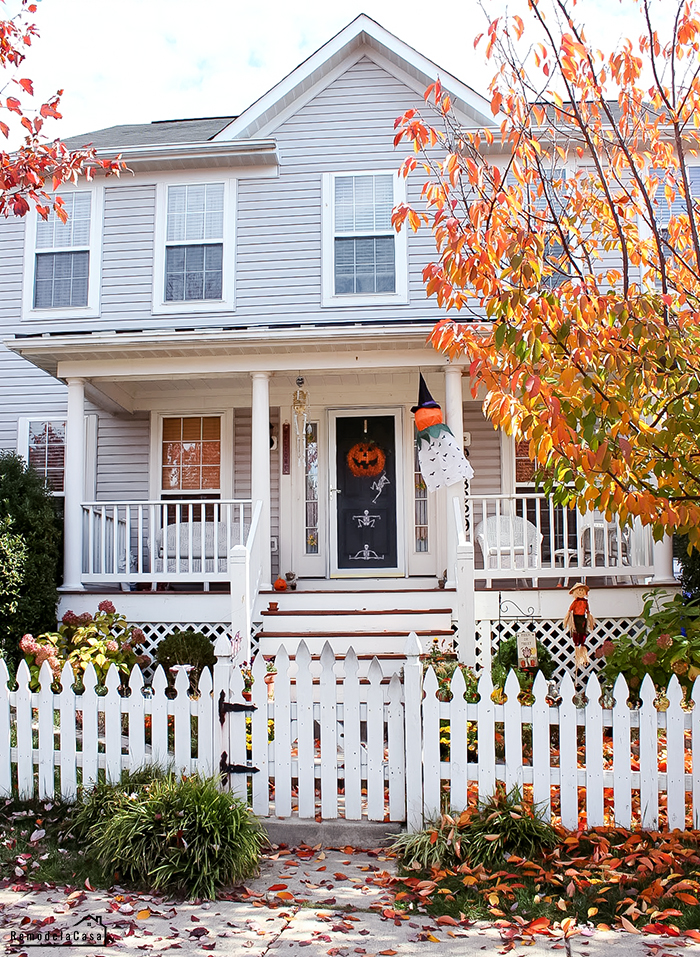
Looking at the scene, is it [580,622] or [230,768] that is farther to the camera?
[580,622]

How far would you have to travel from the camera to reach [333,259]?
11273mm

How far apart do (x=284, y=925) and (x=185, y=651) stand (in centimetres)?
464

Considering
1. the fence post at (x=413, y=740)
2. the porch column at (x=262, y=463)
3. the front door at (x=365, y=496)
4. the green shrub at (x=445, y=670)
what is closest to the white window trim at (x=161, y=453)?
the front door at (x=365, y=496)

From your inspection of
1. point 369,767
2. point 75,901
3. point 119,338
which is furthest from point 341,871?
point 119,338

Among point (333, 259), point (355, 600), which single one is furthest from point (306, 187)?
point (355, 600)

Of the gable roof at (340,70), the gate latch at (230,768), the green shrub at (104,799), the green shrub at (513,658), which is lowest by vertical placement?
the green shrub at (104,799)

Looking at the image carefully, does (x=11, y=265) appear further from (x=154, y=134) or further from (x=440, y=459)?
(x=440, y=459)

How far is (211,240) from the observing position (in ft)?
37.8

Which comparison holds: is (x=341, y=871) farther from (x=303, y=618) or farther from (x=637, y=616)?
(x=637, y=616)

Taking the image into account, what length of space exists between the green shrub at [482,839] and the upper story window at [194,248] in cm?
846

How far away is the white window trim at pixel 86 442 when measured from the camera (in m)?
Result: 11.2

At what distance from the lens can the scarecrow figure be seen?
312 inches

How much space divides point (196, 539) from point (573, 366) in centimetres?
A: 721

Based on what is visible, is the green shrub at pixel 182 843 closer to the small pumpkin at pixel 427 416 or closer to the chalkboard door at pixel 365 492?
the small pumpkin at pixel 427 416
